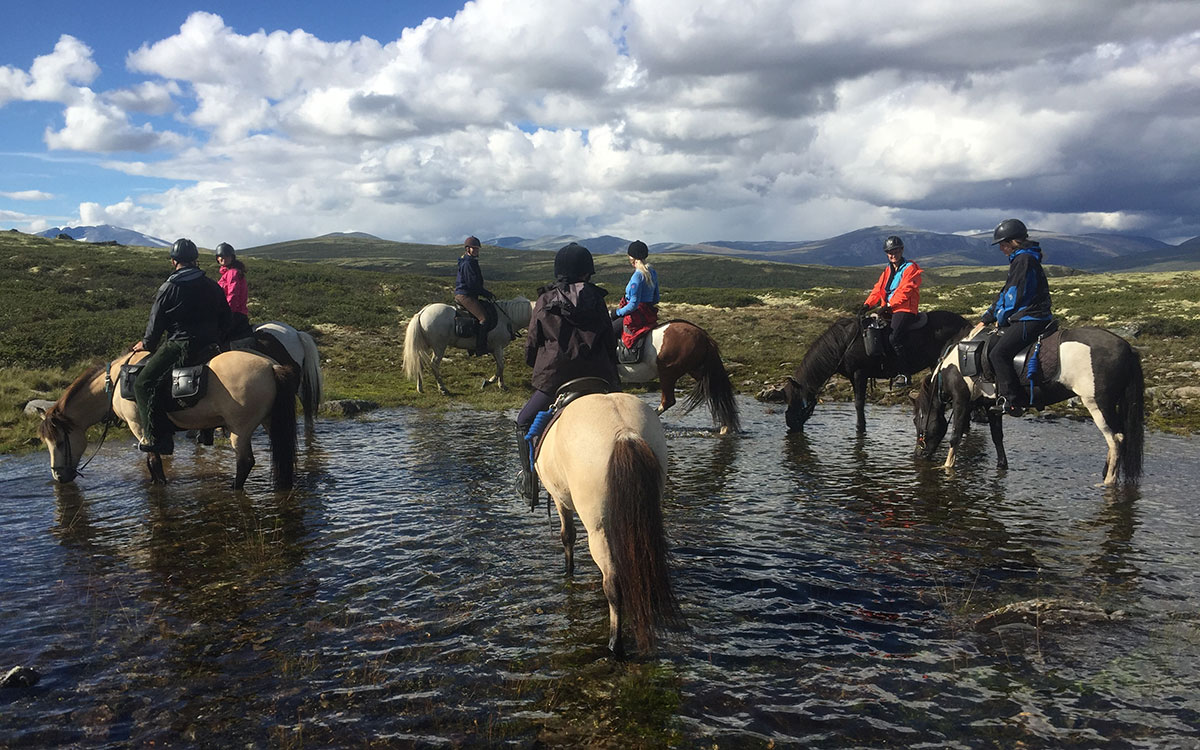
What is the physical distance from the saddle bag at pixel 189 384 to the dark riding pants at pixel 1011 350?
1111 cm

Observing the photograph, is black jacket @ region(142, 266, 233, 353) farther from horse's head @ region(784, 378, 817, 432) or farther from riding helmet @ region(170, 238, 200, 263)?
horse's head @ region(784, 378, 817, 432)

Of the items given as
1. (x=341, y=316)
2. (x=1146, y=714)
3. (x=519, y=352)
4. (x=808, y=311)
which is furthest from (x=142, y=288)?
(x=1146, y=714)

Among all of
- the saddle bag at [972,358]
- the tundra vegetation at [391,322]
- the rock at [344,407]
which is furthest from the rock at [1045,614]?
the rock at [344,407]

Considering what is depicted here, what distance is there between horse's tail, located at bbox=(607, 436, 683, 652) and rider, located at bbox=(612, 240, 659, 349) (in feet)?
27.8

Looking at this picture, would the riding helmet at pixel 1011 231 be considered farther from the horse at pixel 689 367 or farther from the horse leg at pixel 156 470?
the horse leg at pixel 156 470

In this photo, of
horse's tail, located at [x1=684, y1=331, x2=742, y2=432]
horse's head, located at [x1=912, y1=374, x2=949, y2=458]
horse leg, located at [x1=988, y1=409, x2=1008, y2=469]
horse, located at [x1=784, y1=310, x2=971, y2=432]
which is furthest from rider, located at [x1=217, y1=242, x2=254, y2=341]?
horse leg, located at [x1=988, y1=409, x2=1008, y2=469]

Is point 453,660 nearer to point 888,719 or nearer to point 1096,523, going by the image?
point 888,719

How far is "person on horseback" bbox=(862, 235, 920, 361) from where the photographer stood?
545 inches

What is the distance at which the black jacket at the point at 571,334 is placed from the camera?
657 cm

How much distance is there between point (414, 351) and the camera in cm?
2022

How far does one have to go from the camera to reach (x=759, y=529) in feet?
27.4

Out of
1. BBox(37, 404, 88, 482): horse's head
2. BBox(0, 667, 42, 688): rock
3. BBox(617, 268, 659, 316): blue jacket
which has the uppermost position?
BBox(617, 268, 659, 316): blue jacket

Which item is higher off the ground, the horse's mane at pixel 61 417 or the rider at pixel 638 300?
the rider at pixel 638 300

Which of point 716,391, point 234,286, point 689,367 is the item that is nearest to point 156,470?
point 234,286
